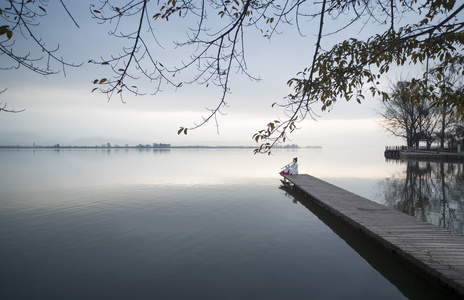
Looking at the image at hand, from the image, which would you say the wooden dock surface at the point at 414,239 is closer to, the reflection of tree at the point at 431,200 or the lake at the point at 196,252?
the lake at the point at 196,252

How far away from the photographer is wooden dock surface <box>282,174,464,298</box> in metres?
5.18

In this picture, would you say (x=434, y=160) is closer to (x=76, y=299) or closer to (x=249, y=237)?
(x=249, y=237)

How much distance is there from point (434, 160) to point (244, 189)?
39076mm

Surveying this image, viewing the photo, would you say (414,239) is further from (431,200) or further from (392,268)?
(431,200)

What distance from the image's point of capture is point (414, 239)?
689 centimetres

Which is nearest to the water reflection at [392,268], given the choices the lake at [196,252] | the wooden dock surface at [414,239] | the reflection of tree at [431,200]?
the lake at [196,252]

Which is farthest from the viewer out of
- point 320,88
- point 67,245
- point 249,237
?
point 249,237

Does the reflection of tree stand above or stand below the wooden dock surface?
below

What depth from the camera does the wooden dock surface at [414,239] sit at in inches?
204

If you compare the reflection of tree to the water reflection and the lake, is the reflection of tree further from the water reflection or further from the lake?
the water reflection

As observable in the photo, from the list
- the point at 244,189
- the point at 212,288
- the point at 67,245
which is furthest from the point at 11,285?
the point at 244,189

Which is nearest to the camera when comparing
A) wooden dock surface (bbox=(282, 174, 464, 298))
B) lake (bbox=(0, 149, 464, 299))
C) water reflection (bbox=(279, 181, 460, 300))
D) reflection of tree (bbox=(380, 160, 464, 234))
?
wooden dock surface (bbox=(282, 174, 464, 298))

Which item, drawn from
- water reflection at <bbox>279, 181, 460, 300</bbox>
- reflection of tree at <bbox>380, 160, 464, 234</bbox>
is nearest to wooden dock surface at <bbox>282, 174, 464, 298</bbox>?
water reflection at <bbox>279, 181, 460, 300</bbox>

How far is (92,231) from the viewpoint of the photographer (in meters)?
9.31
